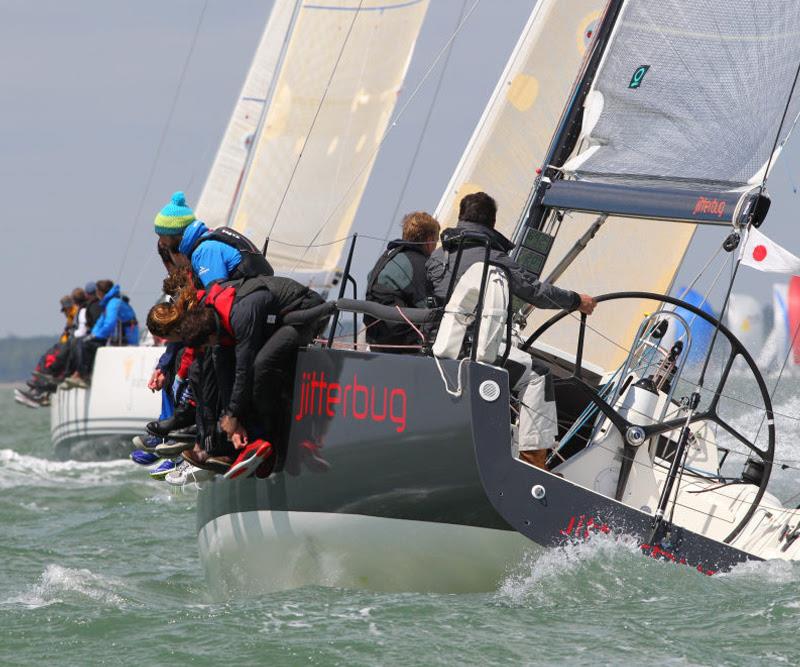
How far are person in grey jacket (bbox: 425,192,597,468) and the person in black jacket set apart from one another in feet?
0.96

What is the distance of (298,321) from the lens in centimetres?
569

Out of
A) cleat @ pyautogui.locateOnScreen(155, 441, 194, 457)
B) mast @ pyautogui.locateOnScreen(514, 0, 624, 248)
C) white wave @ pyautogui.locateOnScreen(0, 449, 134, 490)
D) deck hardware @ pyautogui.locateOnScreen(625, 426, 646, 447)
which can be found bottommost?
white wave @ pyautogui.locateOnScreen(0, 449, 134, 490)

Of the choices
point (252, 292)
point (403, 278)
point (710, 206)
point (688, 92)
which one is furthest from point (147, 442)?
point (688, 92)

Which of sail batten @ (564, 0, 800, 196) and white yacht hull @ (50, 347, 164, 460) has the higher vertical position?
sail batten @ (564, 0, 800, 196)

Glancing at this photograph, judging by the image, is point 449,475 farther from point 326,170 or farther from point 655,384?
point 326,170

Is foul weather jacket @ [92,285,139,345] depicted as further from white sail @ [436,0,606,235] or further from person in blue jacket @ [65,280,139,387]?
white sail @ [436,0,606,235]

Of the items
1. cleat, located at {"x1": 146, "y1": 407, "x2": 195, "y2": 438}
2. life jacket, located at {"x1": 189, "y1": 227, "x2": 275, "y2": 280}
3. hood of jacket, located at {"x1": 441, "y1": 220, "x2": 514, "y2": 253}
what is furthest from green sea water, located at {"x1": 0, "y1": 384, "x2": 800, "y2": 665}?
life jacket, located at {"x1": 189, "y1": 227, "x2": 275, "y2": 280}

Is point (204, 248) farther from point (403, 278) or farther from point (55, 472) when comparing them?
point (55, 472)

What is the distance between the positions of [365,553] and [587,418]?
1.18m

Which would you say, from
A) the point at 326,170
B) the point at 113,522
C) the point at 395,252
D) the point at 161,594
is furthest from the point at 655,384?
the point at 326,170

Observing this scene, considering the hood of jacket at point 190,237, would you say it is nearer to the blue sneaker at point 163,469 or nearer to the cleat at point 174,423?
the cleat at point 174,423

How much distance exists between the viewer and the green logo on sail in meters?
6.46

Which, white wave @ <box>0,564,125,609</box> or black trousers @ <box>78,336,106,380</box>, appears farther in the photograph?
black trousers @ <box>78,336,106,380</box>

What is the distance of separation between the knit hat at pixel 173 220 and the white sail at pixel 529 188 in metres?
3.45
